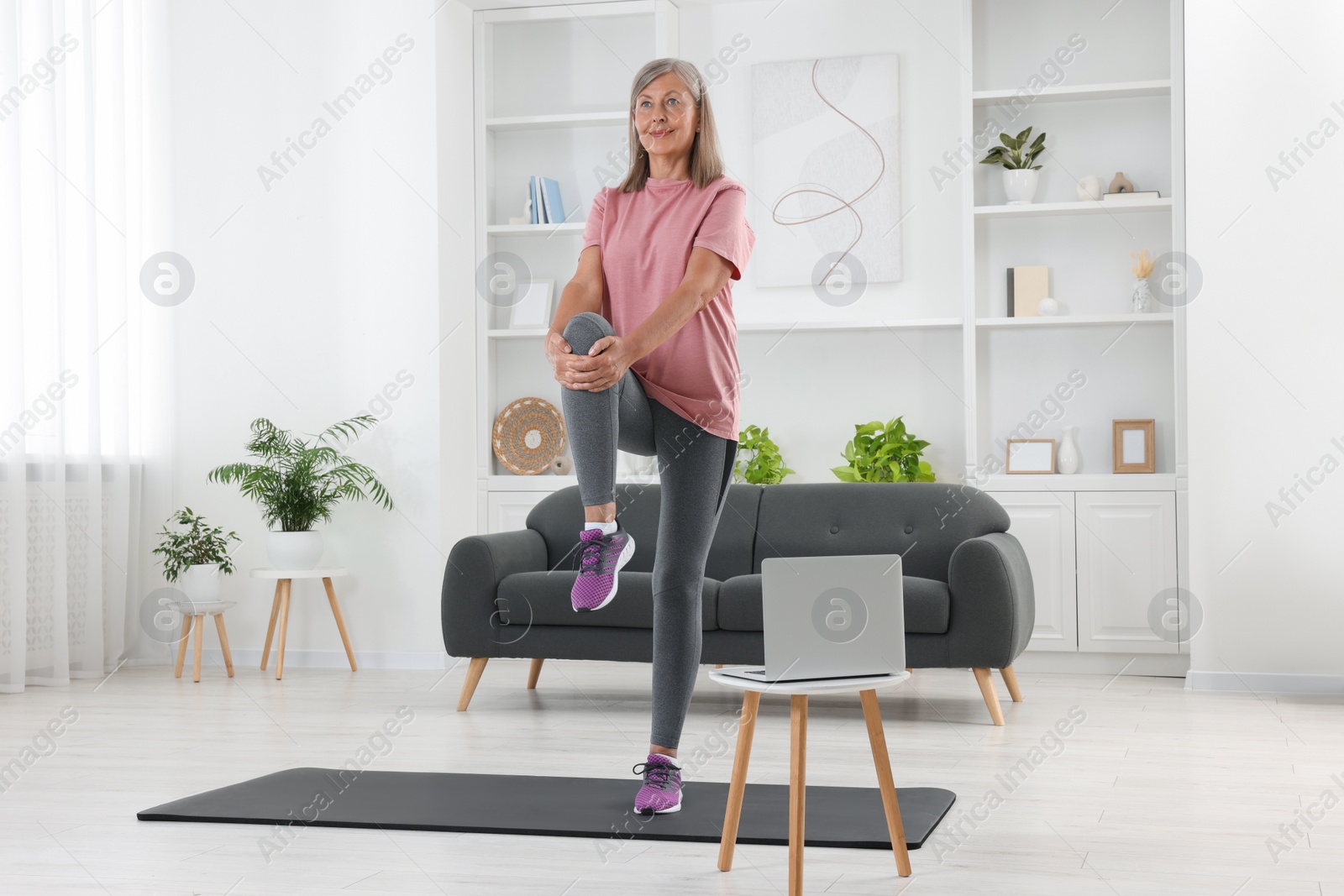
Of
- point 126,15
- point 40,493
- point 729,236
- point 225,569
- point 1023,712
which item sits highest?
point 126,15

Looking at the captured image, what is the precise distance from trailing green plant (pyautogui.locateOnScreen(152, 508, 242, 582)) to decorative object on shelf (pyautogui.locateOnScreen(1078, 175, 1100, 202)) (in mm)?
3703

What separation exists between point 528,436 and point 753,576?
6.11 ft

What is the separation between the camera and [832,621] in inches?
77.4

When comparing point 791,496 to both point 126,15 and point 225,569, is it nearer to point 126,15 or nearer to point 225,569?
point 225,569

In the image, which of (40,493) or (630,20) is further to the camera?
(630,20)

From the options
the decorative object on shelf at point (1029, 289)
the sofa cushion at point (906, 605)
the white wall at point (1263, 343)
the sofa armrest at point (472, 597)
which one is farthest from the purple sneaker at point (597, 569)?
the decorative object on shelf at point (1029, 289)

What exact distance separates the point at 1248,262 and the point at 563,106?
2.98 m

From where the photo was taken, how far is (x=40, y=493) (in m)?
4.84

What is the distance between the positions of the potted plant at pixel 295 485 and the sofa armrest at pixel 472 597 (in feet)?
3.47

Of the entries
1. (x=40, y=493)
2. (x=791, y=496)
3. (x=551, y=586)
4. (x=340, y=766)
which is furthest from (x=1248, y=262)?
(x=40, y=493)

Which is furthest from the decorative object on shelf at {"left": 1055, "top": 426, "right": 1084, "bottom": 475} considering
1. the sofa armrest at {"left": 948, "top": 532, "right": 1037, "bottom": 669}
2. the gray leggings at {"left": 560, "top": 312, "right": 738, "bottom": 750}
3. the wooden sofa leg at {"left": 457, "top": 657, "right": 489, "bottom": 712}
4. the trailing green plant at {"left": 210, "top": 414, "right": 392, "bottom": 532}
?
the gray leggings at {"left": 560, "top": 312, "right": 738, "bottom": 750}

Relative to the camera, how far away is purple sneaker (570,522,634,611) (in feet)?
6.88

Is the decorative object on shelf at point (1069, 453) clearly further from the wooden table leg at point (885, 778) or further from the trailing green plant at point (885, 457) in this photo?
the wooden table leg at point (885, 778)

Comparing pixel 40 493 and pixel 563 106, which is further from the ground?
pixel 563 106
